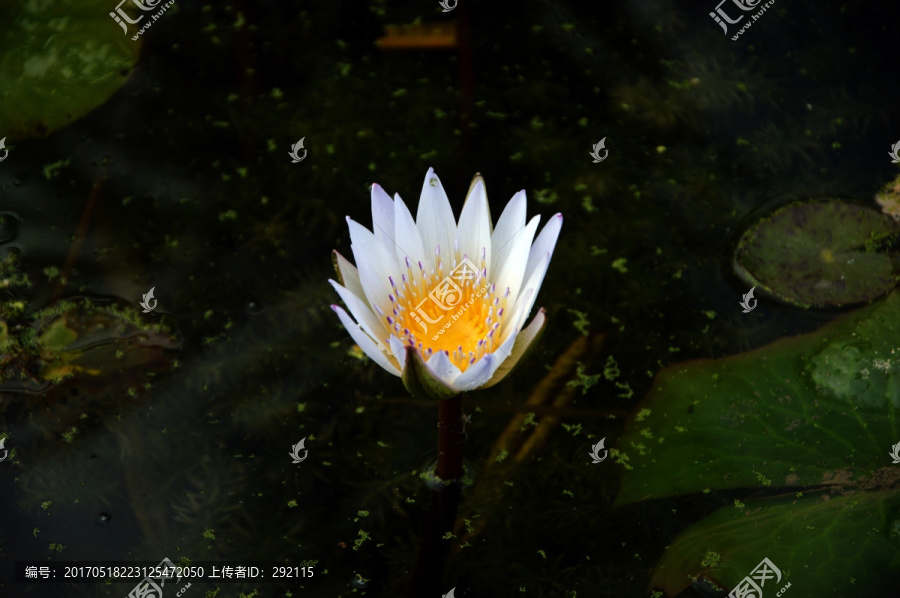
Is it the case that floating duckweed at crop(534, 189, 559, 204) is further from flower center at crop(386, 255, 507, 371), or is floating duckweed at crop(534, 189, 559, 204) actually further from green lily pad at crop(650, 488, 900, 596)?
green lily pad at crop(650, 488, 900, 596)

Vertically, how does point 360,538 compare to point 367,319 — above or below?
below

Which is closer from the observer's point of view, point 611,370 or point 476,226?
point 476,226

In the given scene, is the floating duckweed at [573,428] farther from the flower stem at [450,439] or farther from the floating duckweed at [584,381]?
the flower stem at [450,439]

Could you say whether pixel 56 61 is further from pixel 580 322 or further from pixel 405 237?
pixel 580 322

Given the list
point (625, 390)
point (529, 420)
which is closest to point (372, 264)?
point (529, 420)

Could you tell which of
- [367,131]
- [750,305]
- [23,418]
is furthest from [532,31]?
[23,418]
